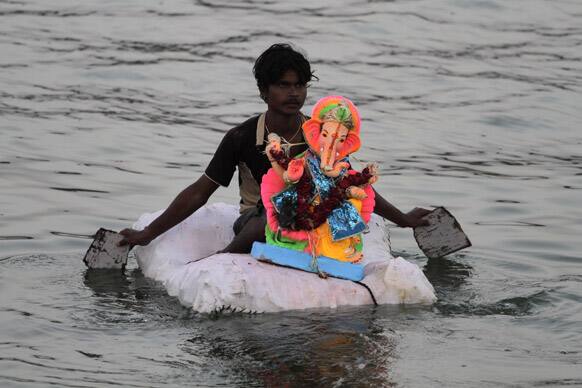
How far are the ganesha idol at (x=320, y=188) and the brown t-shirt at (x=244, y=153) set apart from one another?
37 cm

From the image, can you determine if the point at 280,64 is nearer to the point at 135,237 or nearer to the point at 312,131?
the point at 312,131

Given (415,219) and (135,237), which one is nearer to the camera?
(135,237)

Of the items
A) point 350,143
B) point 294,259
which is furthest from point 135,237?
point 350,143

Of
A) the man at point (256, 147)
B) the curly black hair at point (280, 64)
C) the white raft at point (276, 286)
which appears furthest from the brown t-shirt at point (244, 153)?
the white raft at point (276, 286)

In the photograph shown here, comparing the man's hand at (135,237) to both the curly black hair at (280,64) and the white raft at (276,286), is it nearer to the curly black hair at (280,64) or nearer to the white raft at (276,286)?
the white raft at (276,286)

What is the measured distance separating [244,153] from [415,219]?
1.41 metres

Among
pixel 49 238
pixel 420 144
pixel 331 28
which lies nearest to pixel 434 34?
pixel 331 28

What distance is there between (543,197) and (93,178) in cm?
374

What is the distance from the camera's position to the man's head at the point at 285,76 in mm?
7664

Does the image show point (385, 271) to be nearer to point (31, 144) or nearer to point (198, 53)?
point (31, 144)

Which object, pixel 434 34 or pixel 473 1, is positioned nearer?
pixel 434 34

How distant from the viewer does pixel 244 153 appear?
7938mm

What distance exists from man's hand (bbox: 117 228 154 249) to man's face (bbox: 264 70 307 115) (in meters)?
1.28

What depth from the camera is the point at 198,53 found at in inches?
626
